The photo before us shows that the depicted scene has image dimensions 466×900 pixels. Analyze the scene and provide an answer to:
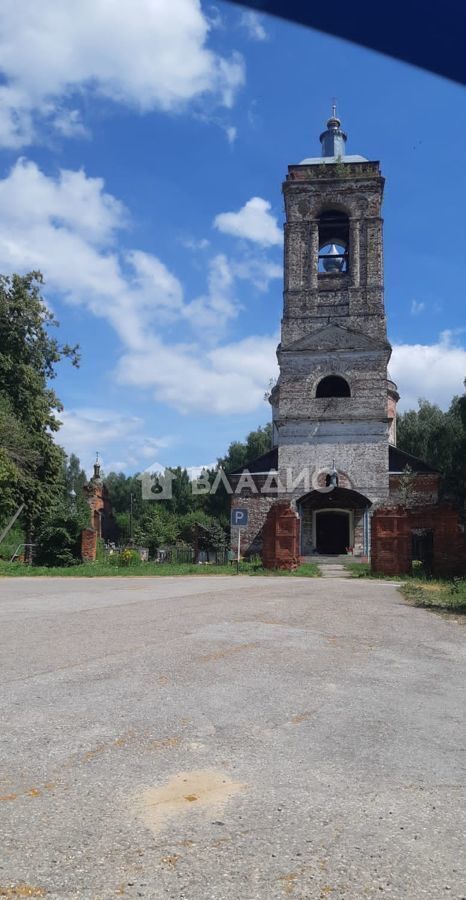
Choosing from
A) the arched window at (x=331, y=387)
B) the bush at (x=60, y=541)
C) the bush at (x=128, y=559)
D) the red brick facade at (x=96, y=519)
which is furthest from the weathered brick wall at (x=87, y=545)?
the arched window at (x=331, y=387)

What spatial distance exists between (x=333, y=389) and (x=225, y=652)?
24.8 m

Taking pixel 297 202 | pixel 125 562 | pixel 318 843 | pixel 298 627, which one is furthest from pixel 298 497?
pixel 318 843

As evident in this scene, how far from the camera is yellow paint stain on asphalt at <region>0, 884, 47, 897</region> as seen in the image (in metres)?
2.44

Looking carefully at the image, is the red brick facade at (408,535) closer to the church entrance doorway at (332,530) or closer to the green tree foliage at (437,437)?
the church entrance doorway at (332,530)

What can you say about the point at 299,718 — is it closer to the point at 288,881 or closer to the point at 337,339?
the point at 288,881

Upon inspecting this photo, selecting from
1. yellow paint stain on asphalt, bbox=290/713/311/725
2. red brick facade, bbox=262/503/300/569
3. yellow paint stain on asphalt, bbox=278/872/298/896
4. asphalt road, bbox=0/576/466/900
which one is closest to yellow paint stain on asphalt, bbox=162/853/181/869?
asphalt road, bbox=0/576/466/900

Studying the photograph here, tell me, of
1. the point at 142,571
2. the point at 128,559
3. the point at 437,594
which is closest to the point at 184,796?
the point at 437,594

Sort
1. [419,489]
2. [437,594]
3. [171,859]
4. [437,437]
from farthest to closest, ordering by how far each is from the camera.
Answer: [437,437] → [419,489] → [437,594] → [171,859]

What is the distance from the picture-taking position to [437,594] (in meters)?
15.3

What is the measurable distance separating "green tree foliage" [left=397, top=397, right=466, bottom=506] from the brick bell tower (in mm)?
10138

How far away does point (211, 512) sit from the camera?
182 ft

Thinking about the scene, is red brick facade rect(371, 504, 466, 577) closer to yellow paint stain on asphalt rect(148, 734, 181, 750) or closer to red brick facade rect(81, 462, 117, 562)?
red brick facade rect(81, 462, 117, 562)

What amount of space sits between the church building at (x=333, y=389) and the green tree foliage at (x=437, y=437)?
990 cm

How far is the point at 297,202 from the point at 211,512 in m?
29.7
